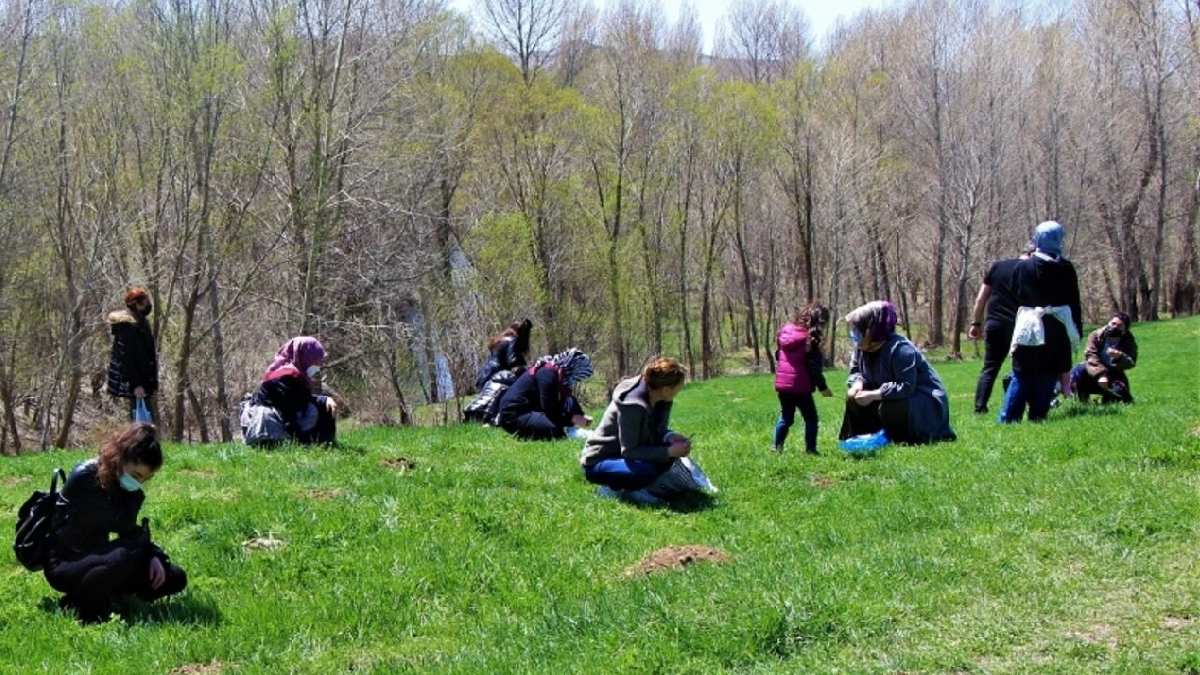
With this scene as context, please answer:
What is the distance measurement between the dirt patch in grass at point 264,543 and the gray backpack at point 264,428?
3611 millimetres

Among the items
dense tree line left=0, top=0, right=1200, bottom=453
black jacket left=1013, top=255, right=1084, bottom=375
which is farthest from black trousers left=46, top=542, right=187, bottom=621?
dense tree line left=0, top=0, right=1200, bottom=453

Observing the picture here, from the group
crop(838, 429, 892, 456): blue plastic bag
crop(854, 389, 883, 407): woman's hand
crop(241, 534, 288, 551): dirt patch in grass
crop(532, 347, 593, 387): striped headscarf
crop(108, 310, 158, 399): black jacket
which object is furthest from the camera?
crop(532, 347, 593, 387): striped headscarf

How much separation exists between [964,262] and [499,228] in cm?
2178

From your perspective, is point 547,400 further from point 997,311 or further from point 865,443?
point 997,311

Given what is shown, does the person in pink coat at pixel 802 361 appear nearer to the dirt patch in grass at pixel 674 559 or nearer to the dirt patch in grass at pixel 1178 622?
the dirt patch in grass at pixel 674 559

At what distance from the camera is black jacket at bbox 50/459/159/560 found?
619cm

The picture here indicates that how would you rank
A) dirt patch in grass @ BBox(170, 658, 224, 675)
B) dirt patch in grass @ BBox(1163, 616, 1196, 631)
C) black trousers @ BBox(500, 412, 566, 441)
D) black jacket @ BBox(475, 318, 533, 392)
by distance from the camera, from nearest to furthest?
dirt patch in grass @ BBox(1163, 616, 1196, 631), dirt patch in grass @ BBox(170, 658, 224, 675), black trousers @ BBox(500, 412, 566, 441), black jacket @ BBox(475, 318, 533, 392)

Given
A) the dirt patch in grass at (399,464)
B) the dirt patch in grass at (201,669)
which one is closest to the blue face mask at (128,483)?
the dirt patch in grass at (201,669)

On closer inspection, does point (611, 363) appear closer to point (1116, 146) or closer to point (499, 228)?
point (499, 228)

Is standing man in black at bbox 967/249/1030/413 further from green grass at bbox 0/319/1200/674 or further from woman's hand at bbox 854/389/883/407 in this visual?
woman's hand at bbox 854/389/883/407

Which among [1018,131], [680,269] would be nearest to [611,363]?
[680,269]

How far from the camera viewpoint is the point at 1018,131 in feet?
153

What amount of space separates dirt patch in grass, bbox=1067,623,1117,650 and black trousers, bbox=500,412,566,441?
8.04 meters

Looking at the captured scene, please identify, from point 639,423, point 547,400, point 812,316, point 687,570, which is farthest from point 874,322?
point 687,570
